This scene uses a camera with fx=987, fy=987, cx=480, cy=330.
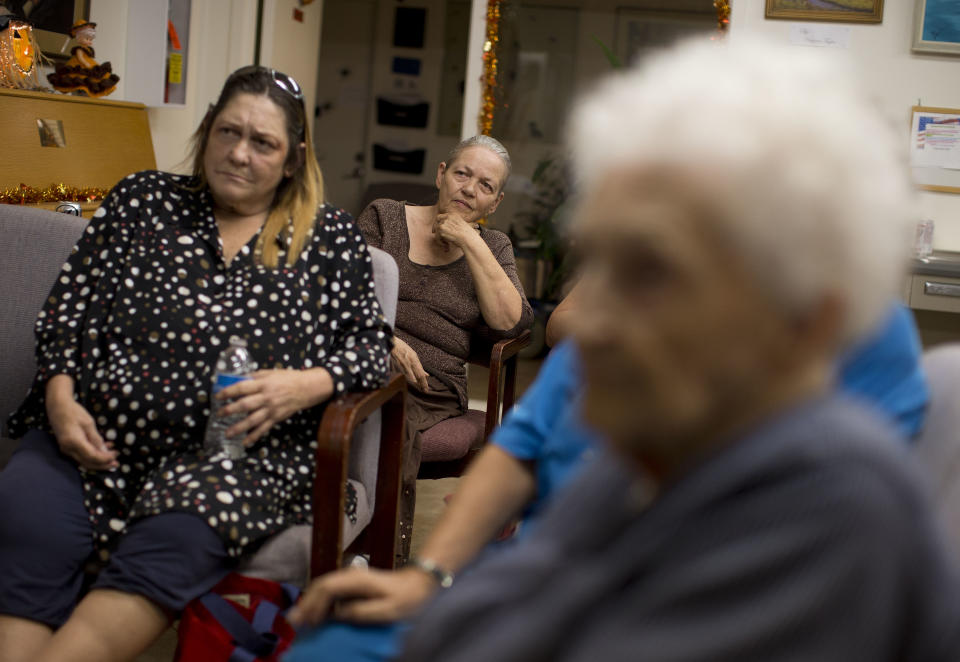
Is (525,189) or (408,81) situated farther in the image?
(408,81)

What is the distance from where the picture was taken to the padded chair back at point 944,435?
1021 millimetres

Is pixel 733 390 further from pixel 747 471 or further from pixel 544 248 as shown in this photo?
pixel 544 248

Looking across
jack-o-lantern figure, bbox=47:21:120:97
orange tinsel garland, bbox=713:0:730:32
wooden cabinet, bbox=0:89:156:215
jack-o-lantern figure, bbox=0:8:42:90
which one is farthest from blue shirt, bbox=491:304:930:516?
orange tinsel garland, bbox=713:0:730:32

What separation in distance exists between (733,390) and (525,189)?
651cm

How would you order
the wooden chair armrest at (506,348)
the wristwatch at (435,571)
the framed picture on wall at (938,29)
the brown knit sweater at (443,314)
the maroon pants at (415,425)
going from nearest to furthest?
the wristwatch at (435,571) → the maroon pants at (415,425) → the wooden chair armrest at (506,348) → the brown knit sweater at (443,314) → the framed picture on wall at (938,29)

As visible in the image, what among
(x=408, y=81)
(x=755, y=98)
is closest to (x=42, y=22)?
(x=755, y=98)

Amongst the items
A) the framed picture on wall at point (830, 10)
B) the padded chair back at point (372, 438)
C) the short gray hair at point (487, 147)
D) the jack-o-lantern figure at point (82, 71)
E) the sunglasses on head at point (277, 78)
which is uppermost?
the framed picture on wall at point (830, 10)

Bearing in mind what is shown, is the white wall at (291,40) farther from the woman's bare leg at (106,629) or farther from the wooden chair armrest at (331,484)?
the woman's bare leg at (106,629)

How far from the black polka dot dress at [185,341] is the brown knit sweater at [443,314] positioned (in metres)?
0.69

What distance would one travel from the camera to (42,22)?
3.82m

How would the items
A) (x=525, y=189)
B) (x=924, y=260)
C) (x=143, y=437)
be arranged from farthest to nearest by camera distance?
(x=525, y=189)
(x=924, y=260)
(x=143, y=437)

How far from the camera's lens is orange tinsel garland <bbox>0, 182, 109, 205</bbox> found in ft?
9.95

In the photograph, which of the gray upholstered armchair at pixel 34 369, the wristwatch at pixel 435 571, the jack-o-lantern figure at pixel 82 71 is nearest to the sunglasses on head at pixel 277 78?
the gray upholstered armchair at pixel 34 369

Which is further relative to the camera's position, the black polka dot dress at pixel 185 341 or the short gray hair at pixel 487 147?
the short gray hair at pixel 487 147
